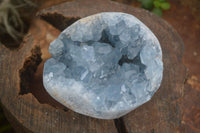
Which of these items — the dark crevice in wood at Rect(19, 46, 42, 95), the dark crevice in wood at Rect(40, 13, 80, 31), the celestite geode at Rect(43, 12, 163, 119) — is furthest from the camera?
the dark crevice in wood at Rect(40, 13, 80, 31)

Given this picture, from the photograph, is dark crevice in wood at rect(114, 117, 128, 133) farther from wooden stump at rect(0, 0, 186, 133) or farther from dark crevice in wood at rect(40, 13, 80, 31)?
dark crevice in wood at rect(40, 13, 80, 31)

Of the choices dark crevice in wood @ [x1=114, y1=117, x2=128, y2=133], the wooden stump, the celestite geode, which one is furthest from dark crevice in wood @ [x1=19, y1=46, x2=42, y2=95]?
dark crevice in wood @ [x1=114, y1=117, x2=128, y2=133]

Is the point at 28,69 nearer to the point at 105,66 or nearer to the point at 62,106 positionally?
the point at 62,106

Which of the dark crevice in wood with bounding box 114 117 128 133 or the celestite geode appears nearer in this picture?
the celestite geode

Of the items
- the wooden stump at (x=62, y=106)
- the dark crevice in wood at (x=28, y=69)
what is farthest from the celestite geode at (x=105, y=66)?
the dark crevice in wood at (x=28, y=69)

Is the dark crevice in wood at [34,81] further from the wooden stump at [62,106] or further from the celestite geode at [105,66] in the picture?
the celestite geode at [105,66]

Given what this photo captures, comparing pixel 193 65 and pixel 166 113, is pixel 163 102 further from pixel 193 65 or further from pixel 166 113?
pixel 193 65

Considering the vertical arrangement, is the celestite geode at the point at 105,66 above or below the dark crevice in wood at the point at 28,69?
above
